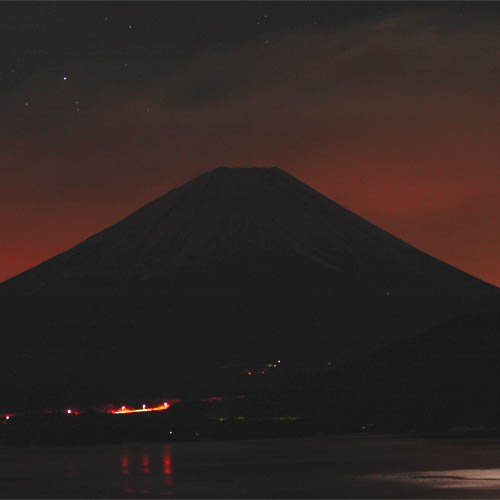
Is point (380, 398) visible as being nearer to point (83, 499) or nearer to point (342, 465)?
point (342, 465)

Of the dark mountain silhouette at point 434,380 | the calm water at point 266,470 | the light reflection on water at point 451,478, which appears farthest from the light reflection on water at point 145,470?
the dark mountain silhouette at point 434,380

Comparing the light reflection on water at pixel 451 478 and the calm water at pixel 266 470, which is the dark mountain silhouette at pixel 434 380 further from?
the light reflection on water at pixel 451 478

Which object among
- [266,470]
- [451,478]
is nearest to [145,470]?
[266,470]

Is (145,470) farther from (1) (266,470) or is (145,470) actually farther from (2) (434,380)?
(2) (434,380)

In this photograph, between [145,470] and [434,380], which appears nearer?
[145,470]

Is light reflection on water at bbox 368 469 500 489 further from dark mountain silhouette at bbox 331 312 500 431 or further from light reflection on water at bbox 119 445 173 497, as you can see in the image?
dark mountain silhouette at bbox 331 312 500 431

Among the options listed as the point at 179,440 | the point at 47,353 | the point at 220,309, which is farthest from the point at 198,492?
the point at 220,309
